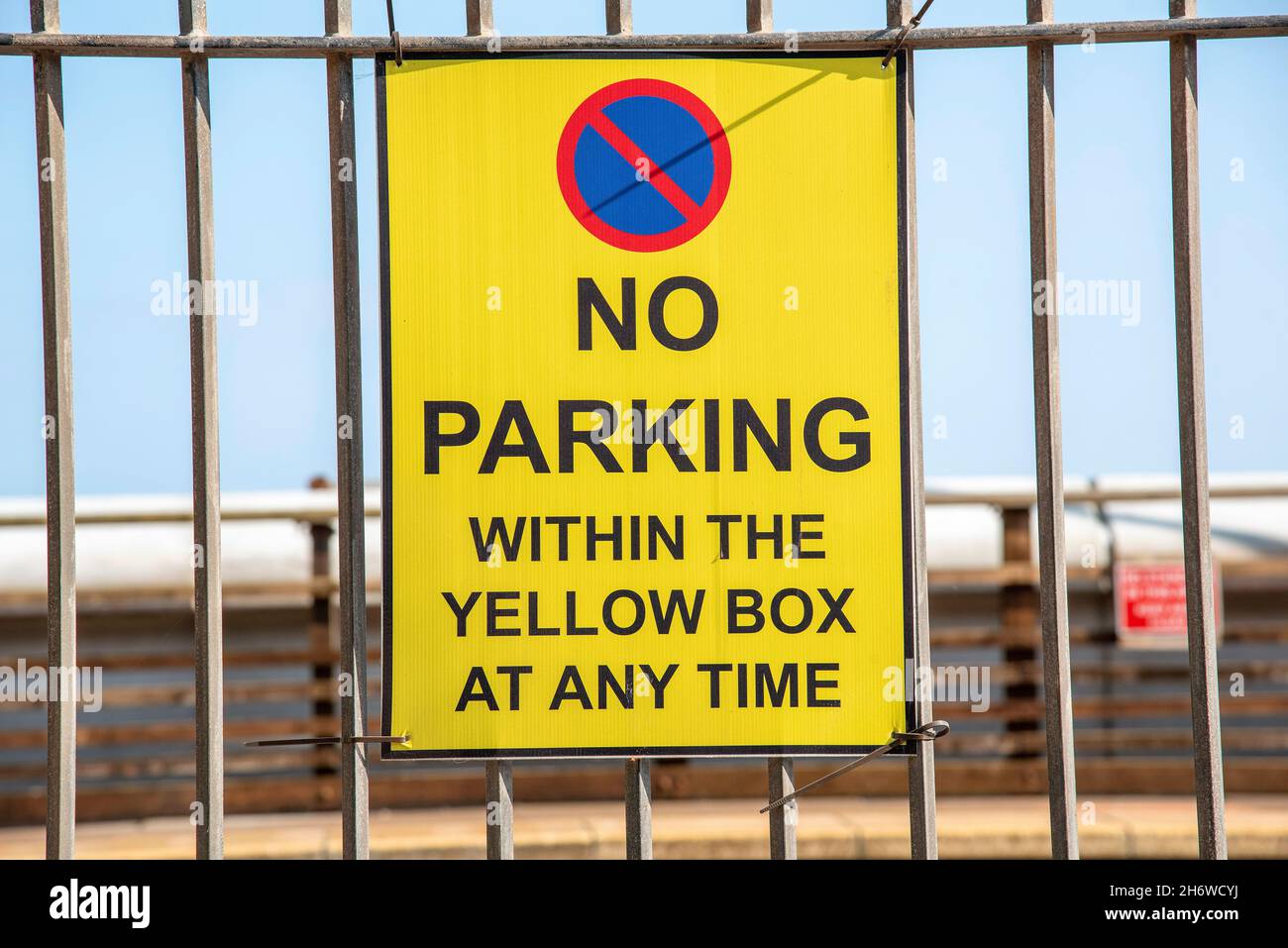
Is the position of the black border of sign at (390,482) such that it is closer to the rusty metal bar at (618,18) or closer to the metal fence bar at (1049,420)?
the rusty metal bar at (618,18)

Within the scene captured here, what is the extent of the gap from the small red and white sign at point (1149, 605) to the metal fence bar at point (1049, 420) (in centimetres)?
464

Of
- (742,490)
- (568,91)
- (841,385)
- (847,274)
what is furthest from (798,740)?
(568,91)

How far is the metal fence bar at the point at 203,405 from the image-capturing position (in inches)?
118

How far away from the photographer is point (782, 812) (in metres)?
3.03

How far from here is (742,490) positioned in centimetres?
306

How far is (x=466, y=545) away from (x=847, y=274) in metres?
1.23

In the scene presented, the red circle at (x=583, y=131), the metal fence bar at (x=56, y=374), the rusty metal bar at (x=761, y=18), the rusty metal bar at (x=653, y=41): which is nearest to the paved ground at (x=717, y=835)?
the metal fence bar at (x=56, y=374)

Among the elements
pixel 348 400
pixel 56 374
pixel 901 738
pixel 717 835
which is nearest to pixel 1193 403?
pixel 901 738

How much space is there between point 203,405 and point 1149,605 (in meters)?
6.20

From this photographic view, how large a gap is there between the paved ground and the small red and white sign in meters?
1.06

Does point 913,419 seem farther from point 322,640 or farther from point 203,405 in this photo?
point 322,640

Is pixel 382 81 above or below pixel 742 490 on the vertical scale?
above

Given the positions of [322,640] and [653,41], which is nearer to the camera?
[653,41]
